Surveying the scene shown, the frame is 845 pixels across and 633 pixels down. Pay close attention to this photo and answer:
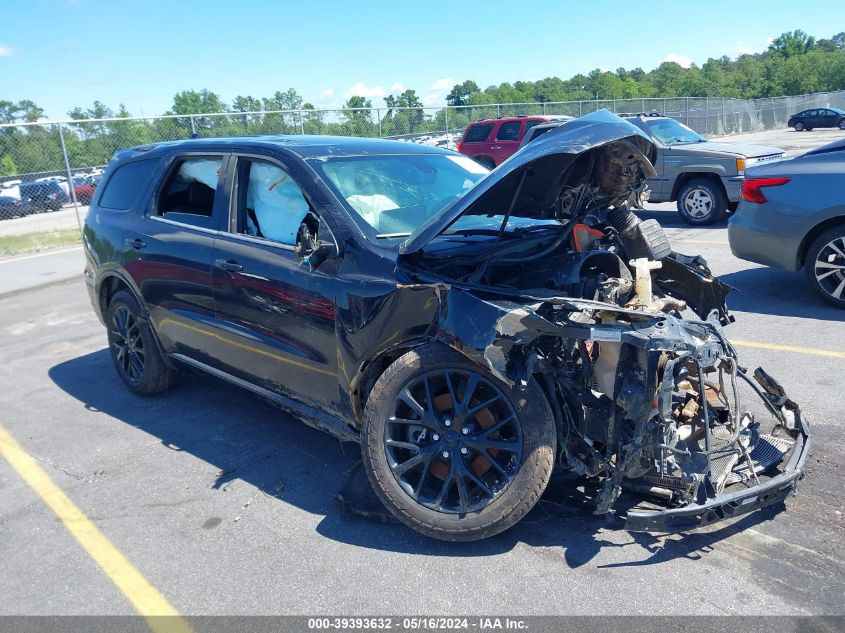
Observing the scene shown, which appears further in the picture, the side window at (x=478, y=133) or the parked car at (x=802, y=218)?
the side window at (x=478, y=133)

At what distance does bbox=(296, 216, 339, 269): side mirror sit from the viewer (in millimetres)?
3559

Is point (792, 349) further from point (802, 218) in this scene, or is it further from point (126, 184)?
point (126, 184)

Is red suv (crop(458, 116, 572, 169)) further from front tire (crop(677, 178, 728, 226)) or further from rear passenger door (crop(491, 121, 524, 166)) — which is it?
front tire (crop(677, 178, 728, 226))

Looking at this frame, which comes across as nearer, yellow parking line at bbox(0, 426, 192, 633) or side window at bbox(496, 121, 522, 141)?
yellow parking line at bbox(0, 426, 192, 633)

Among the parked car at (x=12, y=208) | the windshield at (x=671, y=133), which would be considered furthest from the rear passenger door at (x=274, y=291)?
the parked car at (x=12, y=208)

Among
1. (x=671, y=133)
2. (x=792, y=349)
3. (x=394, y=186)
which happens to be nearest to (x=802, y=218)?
(x=792, y=349)

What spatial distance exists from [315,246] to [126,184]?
2.67 m

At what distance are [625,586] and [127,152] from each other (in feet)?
16.2

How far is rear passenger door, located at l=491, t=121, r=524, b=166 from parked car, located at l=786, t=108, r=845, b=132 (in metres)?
32.0

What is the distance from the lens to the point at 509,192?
3410 millimetres

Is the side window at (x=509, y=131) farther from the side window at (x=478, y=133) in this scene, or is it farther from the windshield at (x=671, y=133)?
the windshield at (x=671, y=133)

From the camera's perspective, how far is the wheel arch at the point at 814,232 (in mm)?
6302

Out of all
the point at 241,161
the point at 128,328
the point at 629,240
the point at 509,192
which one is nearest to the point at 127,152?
the point at 128,328

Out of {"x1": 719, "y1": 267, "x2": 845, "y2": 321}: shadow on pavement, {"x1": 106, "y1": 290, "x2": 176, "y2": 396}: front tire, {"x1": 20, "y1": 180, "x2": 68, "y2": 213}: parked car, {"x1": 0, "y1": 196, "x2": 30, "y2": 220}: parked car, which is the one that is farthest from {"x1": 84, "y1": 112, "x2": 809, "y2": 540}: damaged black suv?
{"x1": 20, "y1": 180, "x2": 68, "y2": 213}: parked car
